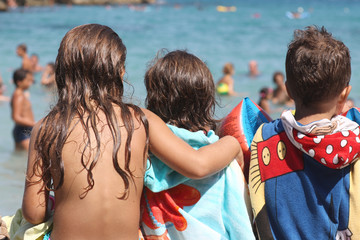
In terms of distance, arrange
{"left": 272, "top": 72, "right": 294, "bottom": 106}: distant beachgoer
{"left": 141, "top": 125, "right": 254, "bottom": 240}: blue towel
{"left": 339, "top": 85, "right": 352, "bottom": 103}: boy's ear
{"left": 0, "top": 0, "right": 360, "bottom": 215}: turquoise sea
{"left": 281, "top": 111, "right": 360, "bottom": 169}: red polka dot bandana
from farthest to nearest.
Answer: {"left": 272, "top": 72, "right": 294, "bottom": 106}: distant beachgoer
{"left": 0, "top": 0, "right": 360, "bottom": 215}: turquoise sea
{"left": 141, "top": 125, "right": 254, "bottom": 240}: blue towel
{"left": 339, "top": 85, "right": 352, "bottom": 103}: boy's ear
{"left": 281, "top": 111, "right": 360, "bottom": 169}: red polka dot bandana

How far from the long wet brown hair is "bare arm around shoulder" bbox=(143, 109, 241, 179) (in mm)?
47

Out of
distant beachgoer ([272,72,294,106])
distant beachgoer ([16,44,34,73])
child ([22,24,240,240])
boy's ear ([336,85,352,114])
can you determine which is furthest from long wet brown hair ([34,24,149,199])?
distant beachgoer ([16,44,34,73])

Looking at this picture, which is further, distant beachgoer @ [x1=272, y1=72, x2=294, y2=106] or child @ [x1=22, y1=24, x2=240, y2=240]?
distant beachgoer @ [x1=272, y1=72, x2=294, y2=106]

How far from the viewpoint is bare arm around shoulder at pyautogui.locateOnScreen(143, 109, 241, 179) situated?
6.29 ft

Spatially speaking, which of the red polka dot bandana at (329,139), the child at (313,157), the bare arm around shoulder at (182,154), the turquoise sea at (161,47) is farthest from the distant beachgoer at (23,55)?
the red polka dot bandana at (329,139)

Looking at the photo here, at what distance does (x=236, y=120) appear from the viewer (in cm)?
232

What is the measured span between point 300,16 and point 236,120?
30.2 metres

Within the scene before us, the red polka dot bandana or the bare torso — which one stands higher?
the red polka dot bandana

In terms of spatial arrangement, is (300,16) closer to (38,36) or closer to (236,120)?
(38,36)

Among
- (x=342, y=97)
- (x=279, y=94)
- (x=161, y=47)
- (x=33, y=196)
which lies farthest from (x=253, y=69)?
(x=33, y=196)

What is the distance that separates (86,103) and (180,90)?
18.2 inches

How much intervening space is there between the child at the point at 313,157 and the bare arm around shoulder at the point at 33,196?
2.99 ft

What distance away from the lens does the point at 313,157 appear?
1.87m

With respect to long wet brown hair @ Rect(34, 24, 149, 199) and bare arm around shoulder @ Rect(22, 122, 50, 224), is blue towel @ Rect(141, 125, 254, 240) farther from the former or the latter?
bare arm around shoulder @ Rect(22, 122, 50, 224)
